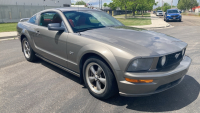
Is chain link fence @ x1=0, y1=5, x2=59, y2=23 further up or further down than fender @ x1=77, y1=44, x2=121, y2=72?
further up

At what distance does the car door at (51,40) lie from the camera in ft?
12.4

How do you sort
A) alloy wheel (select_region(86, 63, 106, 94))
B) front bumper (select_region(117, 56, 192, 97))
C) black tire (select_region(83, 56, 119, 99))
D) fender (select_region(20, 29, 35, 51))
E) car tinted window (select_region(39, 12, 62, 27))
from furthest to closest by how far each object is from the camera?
fender (select_region(20, 29, 35, 51)) < car tinted window (select_region(39, 12, 62, 27)) < alloy wheel (select_region(86, 63, 106, 94)) < black tire (select_region(83, 56, 119, 99)) < front bumper (select_region(117, 56, 192, 97))

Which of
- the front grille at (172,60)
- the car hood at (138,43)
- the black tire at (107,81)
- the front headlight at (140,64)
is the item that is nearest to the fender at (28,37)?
the car hood at (138,43)

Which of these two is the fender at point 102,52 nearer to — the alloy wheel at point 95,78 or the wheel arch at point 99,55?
the wheel arch at point 99,55

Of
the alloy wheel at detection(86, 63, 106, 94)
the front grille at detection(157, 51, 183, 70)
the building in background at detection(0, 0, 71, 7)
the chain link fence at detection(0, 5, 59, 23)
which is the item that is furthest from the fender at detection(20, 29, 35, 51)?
the building in background at detection(0, 0, 71, 7)

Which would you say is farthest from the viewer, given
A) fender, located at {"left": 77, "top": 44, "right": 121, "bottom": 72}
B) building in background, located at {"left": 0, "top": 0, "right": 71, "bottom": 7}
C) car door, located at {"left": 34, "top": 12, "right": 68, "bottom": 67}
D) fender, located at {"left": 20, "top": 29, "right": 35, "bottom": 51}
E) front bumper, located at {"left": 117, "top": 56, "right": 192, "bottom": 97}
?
building in background, located at {"left": 0, "top": 0, "right": 71, "bottom": 7}

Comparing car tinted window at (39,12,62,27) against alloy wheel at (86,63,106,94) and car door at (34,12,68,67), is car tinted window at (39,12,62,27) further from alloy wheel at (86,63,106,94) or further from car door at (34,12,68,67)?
alloy wheel at (86,63,106,94)

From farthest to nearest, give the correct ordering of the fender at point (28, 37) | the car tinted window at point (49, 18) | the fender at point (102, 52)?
the fender at point (28, 37)
the car tinted window at point (49, 18)
the fender at point (102, 52)

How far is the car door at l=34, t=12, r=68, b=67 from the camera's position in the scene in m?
3.77

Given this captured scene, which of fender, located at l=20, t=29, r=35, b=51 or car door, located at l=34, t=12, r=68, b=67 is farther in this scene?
fender, located at l=20, t=29, r=35, b=51

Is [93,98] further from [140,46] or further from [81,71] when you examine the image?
[140,46]

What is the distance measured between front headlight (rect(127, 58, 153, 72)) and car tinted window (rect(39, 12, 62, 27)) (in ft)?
6.91

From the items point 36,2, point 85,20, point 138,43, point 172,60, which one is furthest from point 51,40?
point 36,2

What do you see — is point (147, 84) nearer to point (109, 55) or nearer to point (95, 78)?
point (109, 55)
